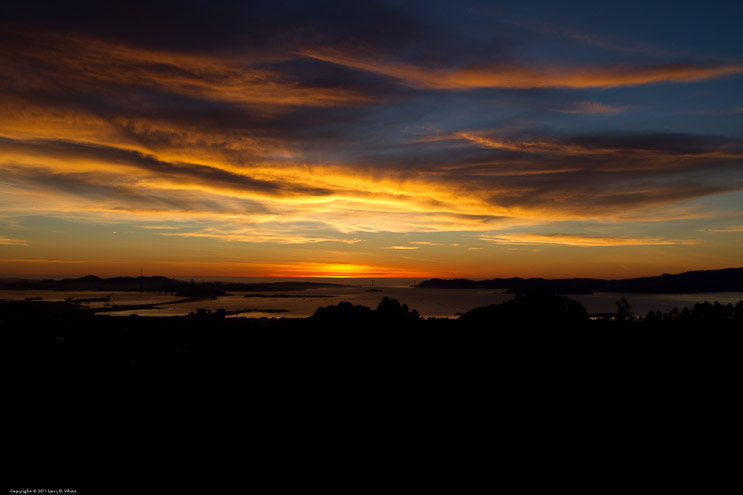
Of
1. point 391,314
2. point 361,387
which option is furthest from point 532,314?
point 361,387

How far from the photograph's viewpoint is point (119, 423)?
62.7ft

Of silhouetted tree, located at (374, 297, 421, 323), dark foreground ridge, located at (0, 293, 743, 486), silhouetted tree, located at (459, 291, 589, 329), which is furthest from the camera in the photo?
silhouetted tree, located at (374, 297, 421, 323)

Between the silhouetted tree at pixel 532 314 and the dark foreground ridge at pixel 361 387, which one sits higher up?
the silhouetted tree at pixel 532 314

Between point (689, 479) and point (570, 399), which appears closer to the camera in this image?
point (689, 479)

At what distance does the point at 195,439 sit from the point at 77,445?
403 cm

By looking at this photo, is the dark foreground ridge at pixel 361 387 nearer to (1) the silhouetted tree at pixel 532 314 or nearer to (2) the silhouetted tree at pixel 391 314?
(1) the silhouetted tree at pixel 532 314

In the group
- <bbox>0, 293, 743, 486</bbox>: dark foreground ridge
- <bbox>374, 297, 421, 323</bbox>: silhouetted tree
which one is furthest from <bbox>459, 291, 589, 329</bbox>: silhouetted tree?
<bbox>374, 297, 421, 323</bbox>: silhouetted tree

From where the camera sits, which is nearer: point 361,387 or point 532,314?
point 361,387

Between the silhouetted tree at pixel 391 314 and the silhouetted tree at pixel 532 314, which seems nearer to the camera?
the silhouetted tree at pixel 532 314

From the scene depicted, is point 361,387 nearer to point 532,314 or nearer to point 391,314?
point 391,314

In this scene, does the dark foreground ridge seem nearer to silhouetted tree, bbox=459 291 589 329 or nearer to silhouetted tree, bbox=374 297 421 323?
silhouetted tree, bbox=459 291 589 329

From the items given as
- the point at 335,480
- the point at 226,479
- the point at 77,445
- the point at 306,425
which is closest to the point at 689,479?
the point at 335,480

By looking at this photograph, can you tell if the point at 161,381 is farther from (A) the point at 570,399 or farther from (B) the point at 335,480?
(A) the point at 570,399

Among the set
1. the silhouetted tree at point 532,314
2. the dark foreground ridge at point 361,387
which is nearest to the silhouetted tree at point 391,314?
the dark foreground ridge at point 361,387
